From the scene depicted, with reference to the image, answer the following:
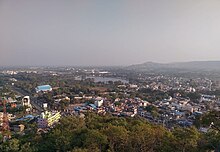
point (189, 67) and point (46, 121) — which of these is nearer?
point (46, 121)

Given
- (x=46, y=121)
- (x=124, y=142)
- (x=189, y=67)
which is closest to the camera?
(x=124, y=142)

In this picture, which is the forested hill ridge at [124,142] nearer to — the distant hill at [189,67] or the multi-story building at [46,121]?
the multi-story building at [46,121]

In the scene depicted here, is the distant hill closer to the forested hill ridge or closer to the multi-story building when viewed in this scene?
the multi-story building

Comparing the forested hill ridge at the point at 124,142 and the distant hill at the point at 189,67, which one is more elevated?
the forested hill ridge at the point at 124,142

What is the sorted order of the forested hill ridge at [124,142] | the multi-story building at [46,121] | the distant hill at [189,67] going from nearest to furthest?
the forested hill ridge at [124,142]
the multi-story building at [46,121]
the distant hill at [189,67]

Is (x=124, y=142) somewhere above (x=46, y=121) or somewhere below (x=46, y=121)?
above

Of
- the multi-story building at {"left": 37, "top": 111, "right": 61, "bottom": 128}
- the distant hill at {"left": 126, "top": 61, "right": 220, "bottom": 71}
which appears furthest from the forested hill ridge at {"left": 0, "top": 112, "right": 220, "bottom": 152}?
the distant hill at {"left": 126, "top": 61, "right": 220, "bottom": 71}

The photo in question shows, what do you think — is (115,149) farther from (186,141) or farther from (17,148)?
(17,148)

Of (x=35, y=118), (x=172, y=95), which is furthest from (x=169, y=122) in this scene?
(x=172, y=95)

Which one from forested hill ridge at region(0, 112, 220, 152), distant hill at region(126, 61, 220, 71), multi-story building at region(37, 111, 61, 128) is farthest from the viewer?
distant hill at region(126, 61, 220, 71)

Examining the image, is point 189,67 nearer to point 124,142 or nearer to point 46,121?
point 46,121

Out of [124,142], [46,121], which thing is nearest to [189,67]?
[46,121]

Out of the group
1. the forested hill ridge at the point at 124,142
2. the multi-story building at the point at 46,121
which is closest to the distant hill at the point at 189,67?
the multi-story building at the point at 46,121
